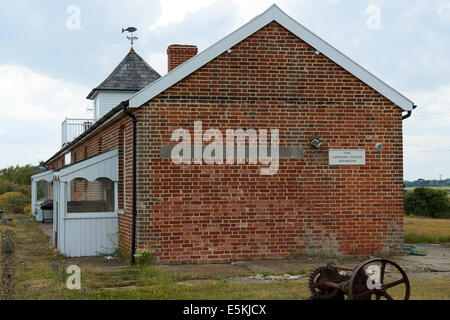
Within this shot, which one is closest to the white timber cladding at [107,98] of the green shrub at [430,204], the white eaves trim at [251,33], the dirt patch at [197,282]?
the white eaves trim at [251,33]

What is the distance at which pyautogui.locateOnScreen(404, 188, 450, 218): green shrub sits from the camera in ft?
116

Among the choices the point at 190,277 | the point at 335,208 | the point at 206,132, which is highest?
the point at 206,132

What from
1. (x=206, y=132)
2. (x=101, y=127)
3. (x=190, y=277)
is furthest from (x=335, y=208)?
(x=101, y=127)

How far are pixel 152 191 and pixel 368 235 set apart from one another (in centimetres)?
528

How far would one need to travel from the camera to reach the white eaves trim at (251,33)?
12.7 meters

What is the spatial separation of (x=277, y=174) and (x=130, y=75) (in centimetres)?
1613

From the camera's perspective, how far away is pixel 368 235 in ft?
44.3

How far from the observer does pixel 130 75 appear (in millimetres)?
27484

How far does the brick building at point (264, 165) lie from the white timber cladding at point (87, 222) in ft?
0.32

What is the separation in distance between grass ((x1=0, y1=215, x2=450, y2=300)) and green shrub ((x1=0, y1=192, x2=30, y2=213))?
2547 cm
